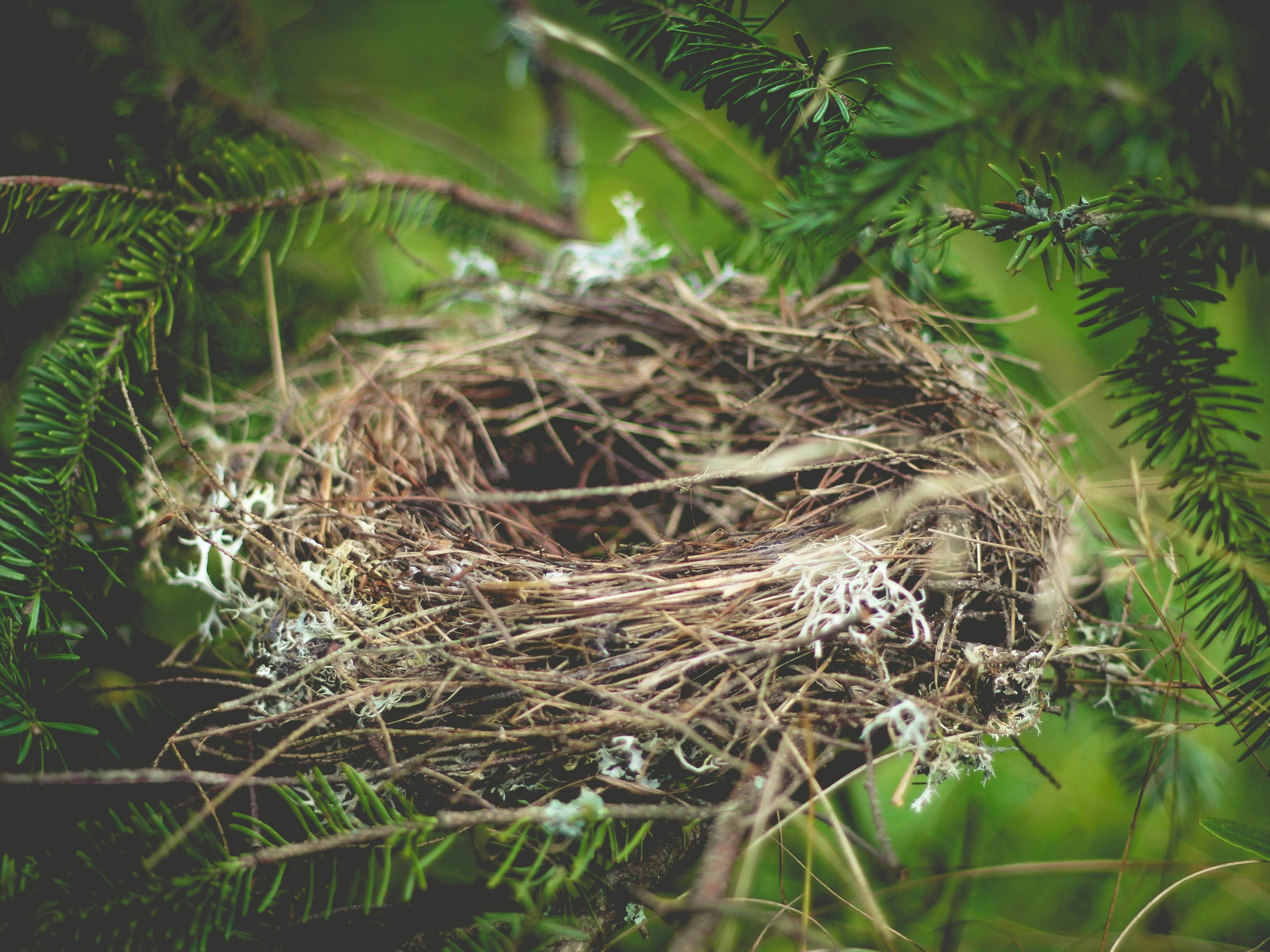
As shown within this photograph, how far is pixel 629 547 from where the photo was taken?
2.64 feet

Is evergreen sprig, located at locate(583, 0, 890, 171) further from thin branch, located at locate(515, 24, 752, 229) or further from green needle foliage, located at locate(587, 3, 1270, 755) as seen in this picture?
thin branch, located at locate(515, 24, 752, 229)

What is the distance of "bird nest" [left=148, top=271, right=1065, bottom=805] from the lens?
539mm

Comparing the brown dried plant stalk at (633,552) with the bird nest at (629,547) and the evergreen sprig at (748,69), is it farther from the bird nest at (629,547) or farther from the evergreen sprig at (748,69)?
the evergreen sprig at (748,69)

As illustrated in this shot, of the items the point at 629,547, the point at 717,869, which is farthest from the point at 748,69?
the point at 717,869

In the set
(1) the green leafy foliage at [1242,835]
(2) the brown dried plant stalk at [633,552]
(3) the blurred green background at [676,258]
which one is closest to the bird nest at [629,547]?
(2) the brown dried plant stalk at [633,552]

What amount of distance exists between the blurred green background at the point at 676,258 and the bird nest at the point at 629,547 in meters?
0.14

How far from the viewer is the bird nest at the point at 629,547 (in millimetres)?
539

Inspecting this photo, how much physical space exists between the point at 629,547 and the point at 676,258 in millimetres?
576

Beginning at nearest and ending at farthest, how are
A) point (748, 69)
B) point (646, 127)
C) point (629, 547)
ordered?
1. point (748, 69)
2. point (629, 547)
3. point (646, 127)

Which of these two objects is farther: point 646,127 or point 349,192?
point 646,127

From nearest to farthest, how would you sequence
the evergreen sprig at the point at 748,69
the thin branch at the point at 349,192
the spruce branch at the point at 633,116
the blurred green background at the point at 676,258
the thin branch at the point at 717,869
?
the thin branch at the point at 717,869
the evergreen sprig at the point at 748,69
the thin branch at the point at 349,192
the blurred green background at the point at 676,258
the spruce branch at the point at 633,116

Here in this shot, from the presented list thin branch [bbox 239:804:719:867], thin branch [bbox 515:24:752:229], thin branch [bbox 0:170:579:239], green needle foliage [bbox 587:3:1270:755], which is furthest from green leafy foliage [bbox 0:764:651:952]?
thin branch [bbox 515:24:752:229]

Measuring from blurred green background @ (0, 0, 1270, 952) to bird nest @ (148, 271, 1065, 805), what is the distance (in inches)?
5.3

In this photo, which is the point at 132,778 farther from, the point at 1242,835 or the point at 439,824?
the point at 1242,835
